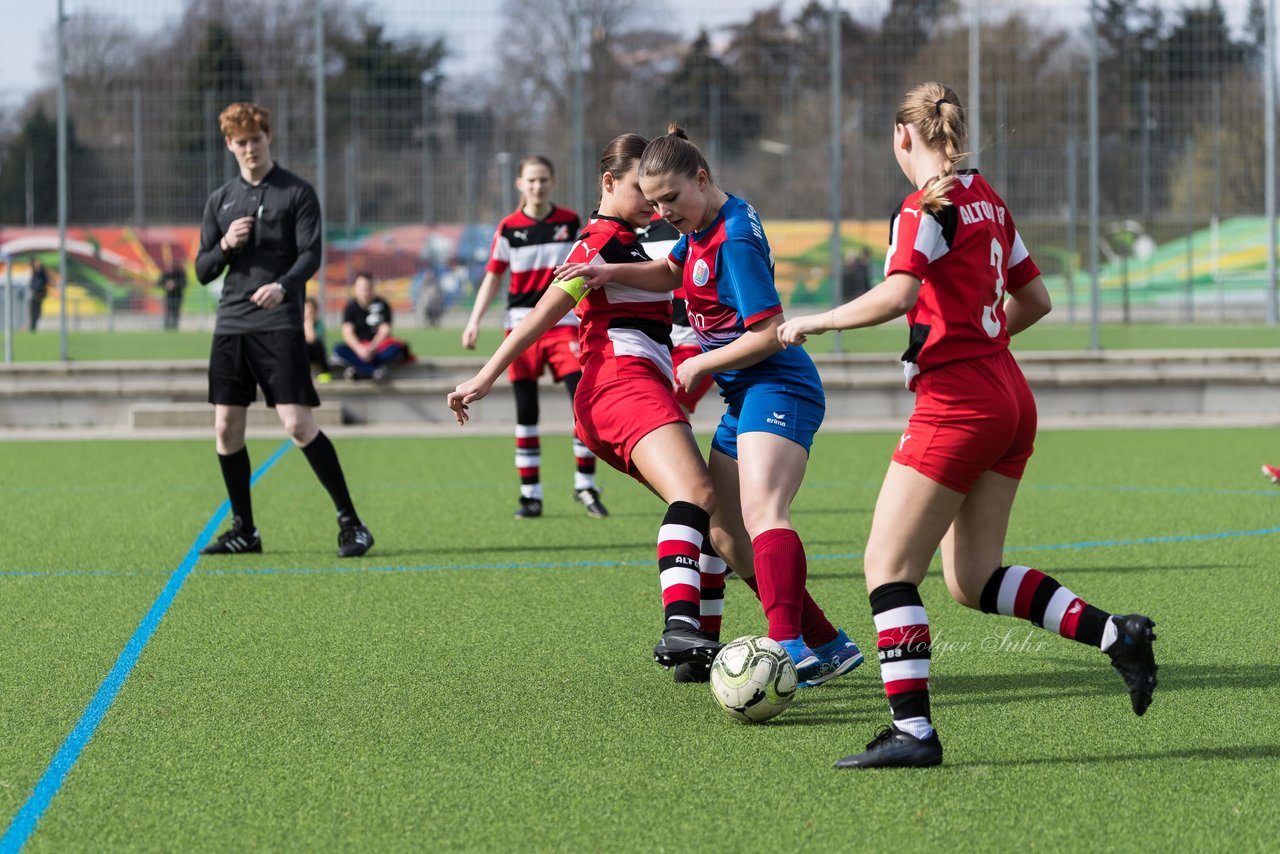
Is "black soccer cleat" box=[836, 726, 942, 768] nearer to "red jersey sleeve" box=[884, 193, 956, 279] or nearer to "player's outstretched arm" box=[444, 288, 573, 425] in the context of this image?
"red jersey sleeve" box=[884, 193, 956, 279]

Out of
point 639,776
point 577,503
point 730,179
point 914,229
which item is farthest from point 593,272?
point 730,179

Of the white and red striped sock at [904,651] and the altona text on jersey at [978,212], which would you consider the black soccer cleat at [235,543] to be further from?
the altona text on jersey at [978,212]

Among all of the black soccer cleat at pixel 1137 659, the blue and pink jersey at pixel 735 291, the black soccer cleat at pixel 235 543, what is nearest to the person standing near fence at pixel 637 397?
the blue and pink jersey at pixel 735 291

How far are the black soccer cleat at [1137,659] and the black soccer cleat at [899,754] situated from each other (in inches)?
20.0

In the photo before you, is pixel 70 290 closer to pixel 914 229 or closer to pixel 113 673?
pixel 113 673

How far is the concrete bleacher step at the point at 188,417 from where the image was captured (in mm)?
15406

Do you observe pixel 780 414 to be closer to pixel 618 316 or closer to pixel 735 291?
pixel 735 291

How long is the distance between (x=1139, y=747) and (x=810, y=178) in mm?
15329

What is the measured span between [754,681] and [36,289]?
2309 centimetres

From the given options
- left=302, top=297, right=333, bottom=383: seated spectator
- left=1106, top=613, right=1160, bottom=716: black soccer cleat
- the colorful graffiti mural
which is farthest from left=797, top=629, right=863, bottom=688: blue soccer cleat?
the colorful graffiti mural

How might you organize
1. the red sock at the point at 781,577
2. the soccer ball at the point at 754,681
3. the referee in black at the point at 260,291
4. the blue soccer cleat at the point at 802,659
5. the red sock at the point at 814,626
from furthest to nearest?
the referee in black at the point at 260,291, the red sock at the point at 814,626, the blue soccer cleat at the point at 802,659, the red sock at the point at 781,577, the soccer ball at the point at 754,681

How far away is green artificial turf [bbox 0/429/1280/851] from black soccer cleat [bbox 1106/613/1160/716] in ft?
0.66

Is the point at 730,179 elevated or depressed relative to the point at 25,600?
elevated

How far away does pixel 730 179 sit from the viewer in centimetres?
1984
